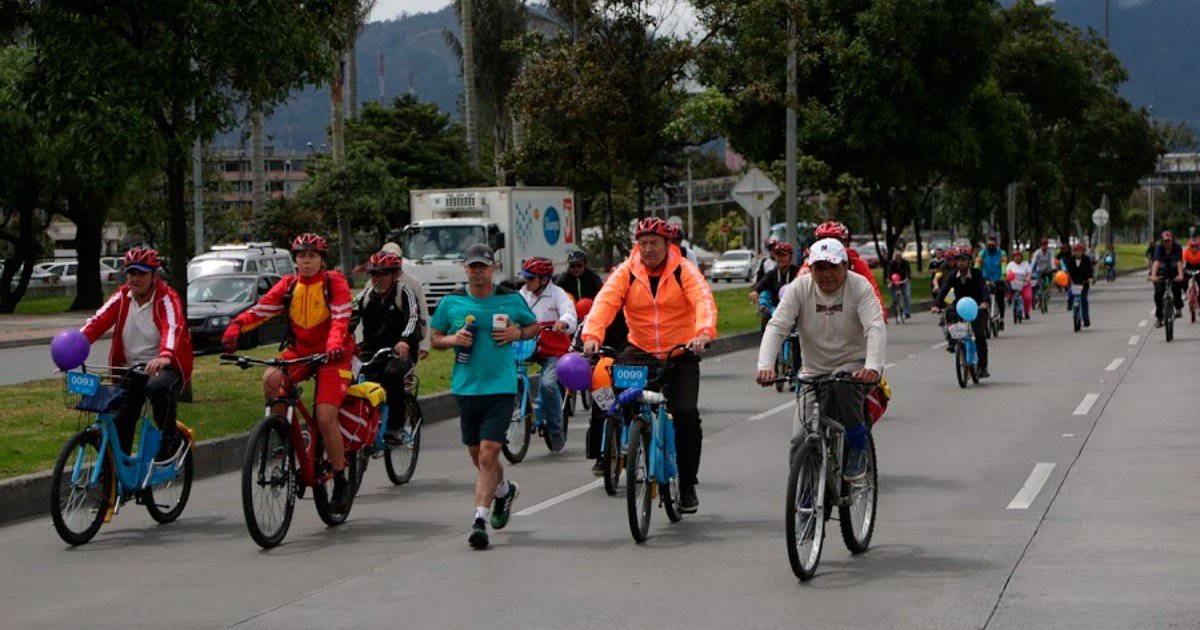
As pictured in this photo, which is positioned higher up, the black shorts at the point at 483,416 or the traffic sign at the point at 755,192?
the traffic sign at the point at 755,192

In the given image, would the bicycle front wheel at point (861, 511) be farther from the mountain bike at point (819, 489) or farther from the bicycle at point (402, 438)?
the bicycle at point (402, 438)

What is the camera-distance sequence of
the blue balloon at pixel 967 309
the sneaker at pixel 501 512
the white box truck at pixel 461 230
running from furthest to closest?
the white box truck at pixel 461 230 → the blue balloon at pixel 967 309 → the sneaker at pixel 501 512

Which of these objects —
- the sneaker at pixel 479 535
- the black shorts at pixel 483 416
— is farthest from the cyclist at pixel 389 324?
the sneaker at pixel 479 535

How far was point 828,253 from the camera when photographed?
30.1 ft

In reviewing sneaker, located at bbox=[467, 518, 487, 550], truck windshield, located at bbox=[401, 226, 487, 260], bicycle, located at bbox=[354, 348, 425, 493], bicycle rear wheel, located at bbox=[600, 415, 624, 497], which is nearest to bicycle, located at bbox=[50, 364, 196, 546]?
bicycle, located at bbox=[354, 348, 425, 493]

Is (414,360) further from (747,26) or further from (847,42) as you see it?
(847,42)

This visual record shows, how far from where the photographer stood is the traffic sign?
107 ft

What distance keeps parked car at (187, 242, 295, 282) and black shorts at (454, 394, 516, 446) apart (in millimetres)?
28135

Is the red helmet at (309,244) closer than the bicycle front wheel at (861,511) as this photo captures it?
No

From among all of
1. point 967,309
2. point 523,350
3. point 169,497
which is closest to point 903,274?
point 967,309

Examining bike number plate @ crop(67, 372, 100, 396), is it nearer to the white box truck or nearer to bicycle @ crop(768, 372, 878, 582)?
bicycle @ crop(768, 372, 878, 582)

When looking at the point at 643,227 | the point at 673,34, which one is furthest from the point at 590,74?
the point at 643,227

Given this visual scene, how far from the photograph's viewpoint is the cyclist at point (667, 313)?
10758 millimetres

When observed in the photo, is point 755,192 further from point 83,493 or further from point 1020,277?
point 83,493
